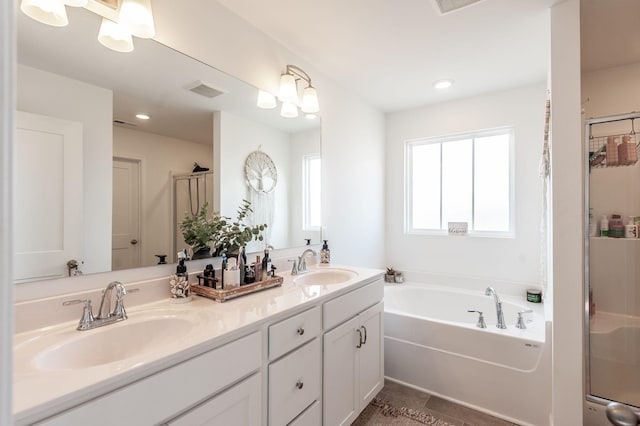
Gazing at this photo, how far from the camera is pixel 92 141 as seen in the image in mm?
1253

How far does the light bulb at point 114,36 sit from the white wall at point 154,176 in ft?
1.11

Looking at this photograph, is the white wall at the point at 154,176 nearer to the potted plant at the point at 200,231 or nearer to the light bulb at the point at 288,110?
the potted plant at the point at 200,231

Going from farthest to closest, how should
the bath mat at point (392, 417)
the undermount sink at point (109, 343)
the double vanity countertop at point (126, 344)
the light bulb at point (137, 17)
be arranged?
the bath mat at point (392, 417)
the light bulb at point (137, 17)
the undermount sink at point (109, 343)
the double vanity countertop at point (126, 344)

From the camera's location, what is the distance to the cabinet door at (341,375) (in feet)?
5.14

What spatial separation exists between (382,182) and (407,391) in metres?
2.07

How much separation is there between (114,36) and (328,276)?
69.1 inches

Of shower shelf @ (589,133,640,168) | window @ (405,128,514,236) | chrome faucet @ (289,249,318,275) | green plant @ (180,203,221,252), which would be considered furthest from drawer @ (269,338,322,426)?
window @ (405,128,514,236)

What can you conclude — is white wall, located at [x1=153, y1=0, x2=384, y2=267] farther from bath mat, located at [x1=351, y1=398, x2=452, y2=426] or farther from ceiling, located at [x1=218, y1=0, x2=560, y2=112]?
bath mat, located at [x1=351, y1=398, x2=452, y2=426]

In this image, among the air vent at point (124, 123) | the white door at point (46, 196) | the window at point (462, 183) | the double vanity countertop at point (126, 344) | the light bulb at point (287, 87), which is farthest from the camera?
the window at point (462, 183)

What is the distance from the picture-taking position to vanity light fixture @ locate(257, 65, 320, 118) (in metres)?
2.00

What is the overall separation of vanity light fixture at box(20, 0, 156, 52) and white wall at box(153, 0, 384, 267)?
14cm

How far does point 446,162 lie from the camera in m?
3.26

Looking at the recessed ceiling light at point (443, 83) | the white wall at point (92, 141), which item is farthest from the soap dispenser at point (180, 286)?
the recessed ceiling light at point (443, 83)

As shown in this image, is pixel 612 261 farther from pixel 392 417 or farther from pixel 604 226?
pixel 392 417
